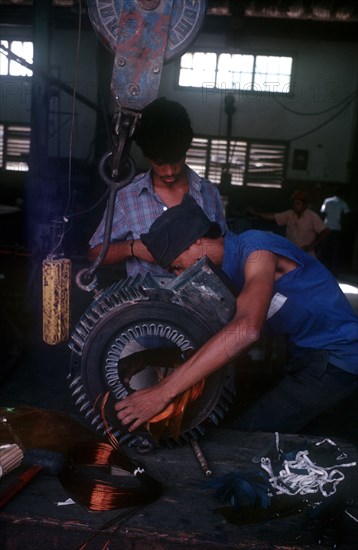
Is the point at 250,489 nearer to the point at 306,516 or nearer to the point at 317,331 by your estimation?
the point at 306,516

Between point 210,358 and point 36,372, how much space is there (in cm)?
318

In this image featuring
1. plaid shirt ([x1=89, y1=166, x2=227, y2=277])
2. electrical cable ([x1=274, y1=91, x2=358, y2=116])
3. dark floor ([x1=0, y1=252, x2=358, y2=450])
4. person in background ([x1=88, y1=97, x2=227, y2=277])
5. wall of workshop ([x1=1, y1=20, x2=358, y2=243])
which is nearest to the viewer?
person in background ([x1=88, y1=97, x2=227, y2=277])

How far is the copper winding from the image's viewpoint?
156cm

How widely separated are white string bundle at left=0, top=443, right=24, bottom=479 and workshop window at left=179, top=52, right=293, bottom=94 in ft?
40.6

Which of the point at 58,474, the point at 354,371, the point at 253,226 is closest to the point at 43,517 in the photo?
the point at 58,474

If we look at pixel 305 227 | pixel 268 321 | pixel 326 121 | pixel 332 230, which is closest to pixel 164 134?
pixel 268 321

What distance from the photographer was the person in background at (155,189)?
104 inches

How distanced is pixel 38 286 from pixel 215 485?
4.28 metres

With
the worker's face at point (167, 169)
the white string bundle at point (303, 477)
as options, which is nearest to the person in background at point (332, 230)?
the worker's face at point (167, 169)

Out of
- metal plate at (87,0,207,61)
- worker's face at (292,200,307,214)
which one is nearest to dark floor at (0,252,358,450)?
metal plate at (87,0,207,61)

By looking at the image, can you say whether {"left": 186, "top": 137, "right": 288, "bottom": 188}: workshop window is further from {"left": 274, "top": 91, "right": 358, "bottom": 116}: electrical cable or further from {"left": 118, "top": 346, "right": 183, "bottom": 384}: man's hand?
{"left": 118, "top": 346, "right": 183, "bottom": 384}: man's hand

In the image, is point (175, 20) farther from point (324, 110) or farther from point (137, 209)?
point (324, 110)

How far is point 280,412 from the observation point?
2424 millimetres

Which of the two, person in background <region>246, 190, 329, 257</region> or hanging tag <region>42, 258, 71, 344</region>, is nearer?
hanging tag <region>42, 258, 71, 344</region>
